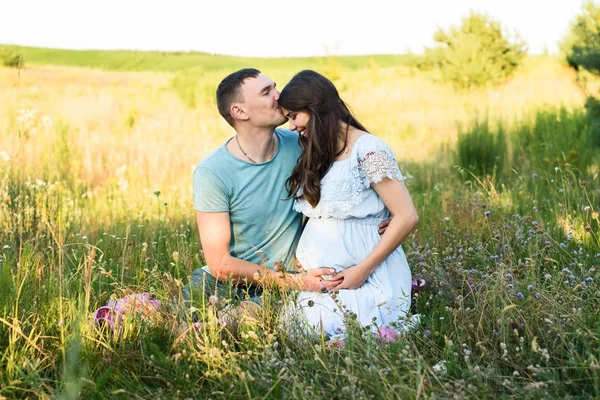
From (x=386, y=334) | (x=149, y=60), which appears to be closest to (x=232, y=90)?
(x=386, y=334)

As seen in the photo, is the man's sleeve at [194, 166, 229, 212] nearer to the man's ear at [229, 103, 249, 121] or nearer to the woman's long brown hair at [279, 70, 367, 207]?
the man's ear at [229, 103, 249, 121]

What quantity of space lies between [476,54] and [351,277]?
2026cm

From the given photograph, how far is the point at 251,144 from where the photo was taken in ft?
13.5

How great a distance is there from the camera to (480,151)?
853 centimetres

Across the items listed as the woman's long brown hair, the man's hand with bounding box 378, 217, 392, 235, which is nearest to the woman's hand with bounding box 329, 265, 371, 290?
the man's hand with bounding box 378, 217, 392, 235

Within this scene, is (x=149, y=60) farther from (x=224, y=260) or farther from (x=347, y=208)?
(x=347, y=208)

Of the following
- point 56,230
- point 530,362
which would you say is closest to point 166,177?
point 56,230

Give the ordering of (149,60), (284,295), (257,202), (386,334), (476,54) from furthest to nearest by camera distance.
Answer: (149,60)
(476,54)
(257,202)
(284,295)
(386,334)

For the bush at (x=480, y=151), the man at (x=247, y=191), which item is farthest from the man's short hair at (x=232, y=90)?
the bush at (x=480, y=151)

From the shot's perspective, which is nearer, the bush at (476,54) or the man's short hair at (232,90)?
the man's short hair at (232,90)

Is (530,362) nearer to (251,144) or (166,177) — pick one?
(251,144)

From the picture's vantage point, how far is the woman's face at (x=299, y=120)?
372cm

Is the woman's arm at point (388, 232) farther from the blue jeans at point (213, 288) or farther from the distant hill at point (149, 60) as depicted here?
the distant hill at point (149, 60)

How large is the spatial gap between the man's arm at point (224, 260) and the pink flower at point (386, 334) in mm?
419
